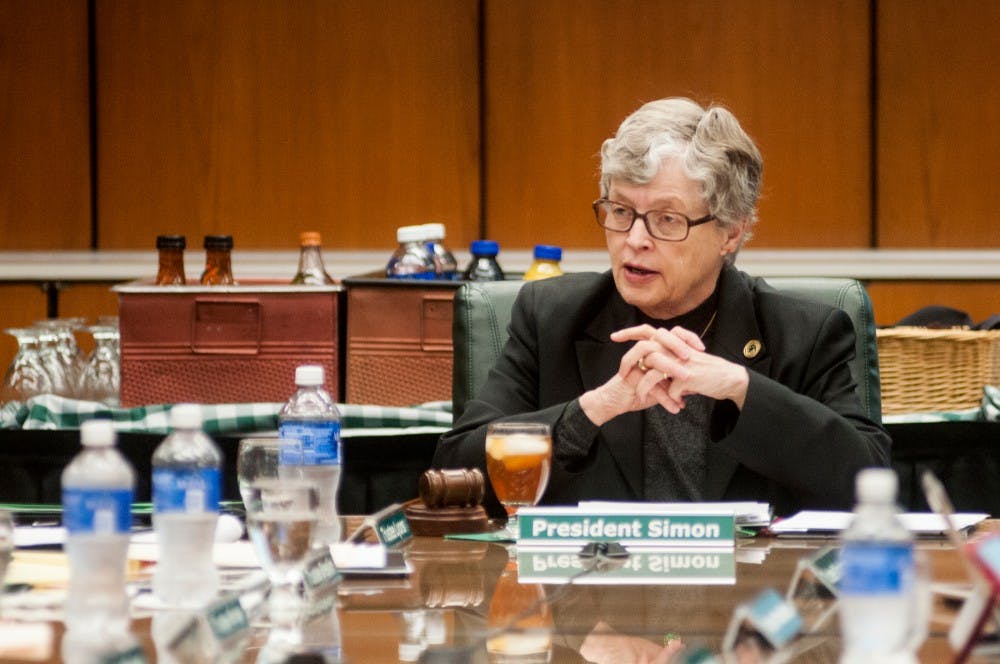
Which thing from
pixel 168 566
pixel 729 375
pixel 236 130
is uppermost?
pixel 236 130

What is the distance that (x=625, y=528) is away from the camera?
63.9 inches

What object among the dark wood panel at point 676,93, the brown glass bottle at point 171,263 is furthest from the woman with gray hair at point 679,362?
Result: the dark wood panel at point 676,93

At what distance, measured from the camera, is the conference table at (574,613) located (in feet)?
3.71

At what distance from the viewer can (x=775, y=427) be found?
80.0 inches

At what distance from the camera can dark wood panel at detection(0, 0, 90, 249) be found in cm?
510

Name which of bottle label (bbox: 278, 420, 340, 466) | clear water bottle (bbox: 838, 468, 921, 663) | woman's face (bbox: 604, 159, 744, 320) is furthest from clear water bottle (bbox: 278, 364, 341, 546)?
clear water bottle (bbox: 838, 468, 921, 663)

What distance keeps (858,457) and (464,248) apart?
10.2ft

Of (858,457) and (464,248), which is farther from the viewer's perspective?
(464,248)

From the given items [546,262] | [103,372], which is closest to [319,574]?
[546,262]

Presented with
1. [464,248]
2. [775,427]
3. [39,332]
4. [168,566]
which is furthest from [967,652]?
[464,248]

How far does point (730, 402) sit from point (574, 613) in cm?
92

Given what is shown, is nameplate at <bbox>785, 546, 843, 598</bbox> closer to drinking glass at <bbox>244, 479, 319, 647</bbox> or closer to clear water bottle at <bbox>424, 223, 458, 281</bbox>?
drinking glass at <bbox>244, 479, 319, 647</bbox>

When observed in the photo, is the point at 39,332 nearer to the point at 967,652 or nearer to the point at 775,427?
the point at 775,427

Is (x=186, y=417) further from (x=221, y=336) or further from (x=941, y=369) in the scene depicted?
(x=941, y=369)
